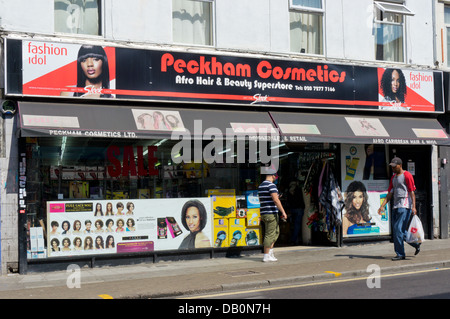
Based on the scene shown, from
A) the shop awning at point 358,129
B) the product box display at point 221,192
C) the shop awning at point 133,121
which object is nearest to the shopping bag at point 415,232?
the shop awning at point 358,129

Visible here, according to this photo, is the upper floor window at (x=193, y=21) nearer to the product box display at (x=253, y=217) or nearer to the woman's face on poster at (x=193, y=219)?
the woman's face on poster at (x=193, y=219)

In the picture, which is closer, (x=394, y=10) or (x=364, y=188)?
(x=364, y=188)

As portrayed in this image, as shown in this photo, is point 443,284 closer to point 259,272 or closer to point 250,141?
point 259,272

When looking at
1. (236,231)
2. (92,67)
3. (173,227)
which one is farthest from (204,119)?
(236,231)

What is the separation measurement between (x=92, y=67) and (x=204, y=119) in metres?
2.50

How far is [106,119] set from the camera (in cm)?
1058

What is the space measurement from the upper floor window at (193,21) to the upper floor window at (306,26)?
Answer: 211 centimetres

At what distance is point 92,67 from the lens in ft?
35.5

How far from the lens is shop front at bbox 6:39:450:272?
10.5 m

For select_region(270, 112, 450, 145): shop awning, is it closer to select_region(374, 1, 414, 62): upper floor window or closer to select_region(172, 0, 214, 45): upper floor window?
select_region(374, 1, 414, 62): upper floor window

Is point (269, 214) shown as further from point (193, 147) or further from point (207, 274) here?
point (193, 147)

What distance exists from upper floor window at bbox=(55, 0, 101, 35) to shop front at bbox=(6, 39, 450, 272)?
27.2 inches

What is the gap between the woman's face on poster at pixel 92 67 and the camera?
10773mm
